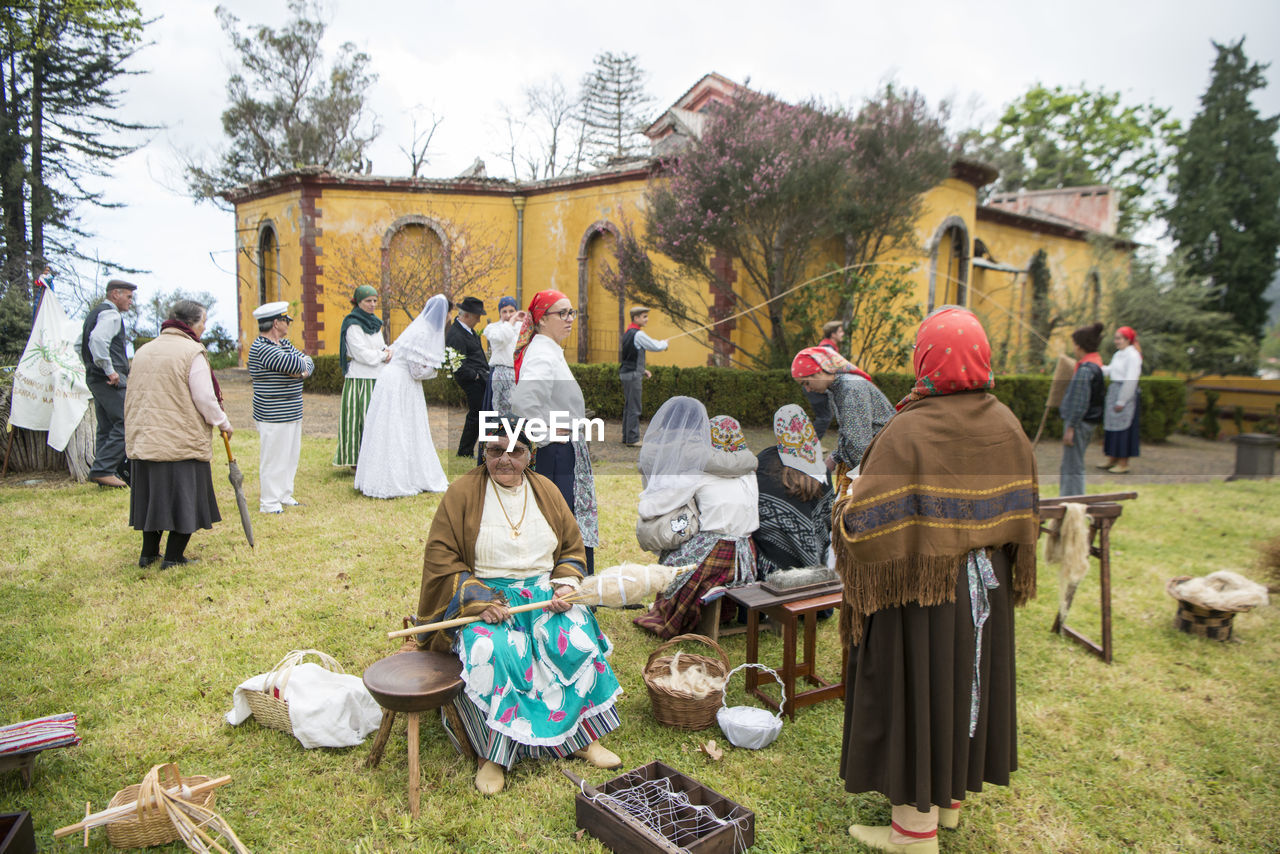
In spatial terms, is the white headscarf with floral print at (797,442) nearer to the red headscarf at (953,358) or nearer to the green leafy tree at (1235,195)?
the red headscarf at (953,358)

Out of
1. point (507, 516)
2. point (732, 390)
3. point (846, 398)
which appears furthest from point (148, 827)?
point (732, 390)

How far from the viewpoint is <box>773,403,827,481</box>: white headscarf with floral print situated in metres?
4.67

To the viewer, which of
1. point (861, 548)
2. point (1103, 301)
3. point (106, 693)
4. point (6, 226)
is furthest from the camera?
point (1103, 301)

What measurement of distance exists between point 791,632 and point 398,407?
16.6 feet

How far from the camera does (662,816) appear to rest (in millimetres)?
2812

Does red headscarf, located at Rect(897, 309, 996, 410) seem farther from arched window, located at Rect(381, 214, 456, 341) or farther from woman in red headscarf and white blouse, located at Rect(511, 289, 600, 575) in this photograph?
arched window, located at Rect(381, 214, 456, 341)

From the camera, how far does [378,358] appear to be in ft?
24.9

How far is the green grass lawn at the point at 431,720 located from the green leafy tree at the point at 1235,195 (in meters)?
24.3

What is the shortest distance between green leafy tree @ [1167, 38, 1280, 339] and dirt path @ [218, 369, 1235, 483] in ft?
41.2

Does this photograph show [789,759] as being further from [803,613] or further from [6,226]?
[6,226]

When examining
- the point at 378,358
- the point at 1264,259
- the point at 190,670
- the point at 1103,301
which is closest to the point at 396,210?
the point at 378,358

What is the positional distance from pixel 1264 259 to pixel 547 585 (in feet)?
98.9

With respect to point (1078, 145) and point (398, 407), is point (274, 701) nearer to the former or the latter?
point (398, 407)

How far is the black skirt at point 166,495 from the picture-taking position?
5.11 m
